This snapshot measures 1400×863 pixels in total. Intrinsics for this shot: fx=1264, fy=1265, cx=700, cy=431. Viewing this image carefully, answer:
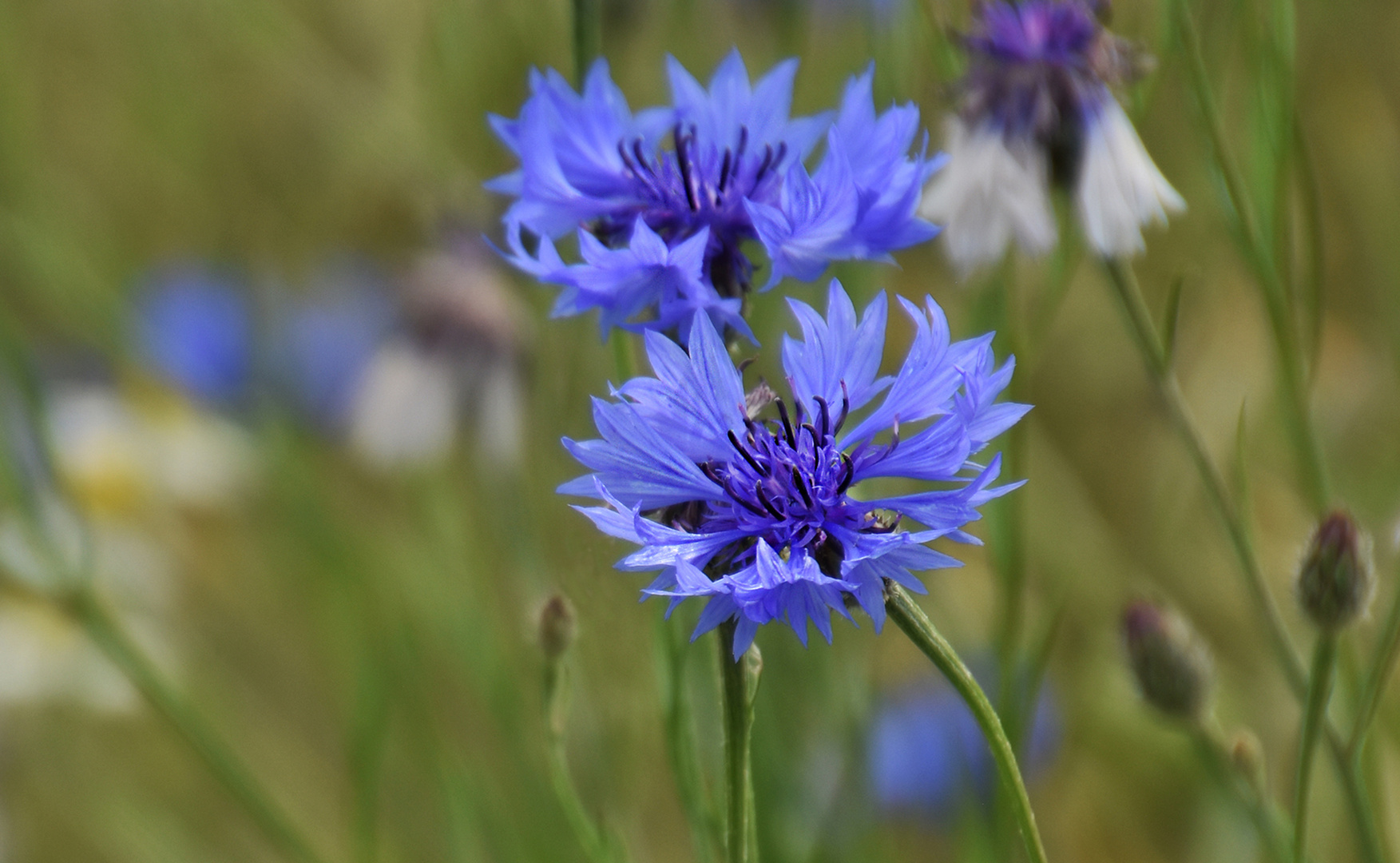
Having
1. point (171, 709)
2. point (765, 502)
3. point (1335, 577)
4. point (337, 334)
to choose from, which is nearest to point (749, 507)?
point (765, 502)

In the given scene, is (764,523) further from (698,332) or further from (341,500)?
(341,500)

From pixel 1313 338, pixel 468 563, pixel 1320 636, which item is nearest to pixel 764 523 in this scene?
pixel 1320 636

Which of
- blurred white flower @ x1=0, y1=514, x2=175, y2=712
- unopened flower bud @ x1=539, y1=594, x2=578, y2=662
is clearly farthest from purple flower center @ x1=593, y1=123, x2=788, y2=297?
blurred white flower @ x1=0, y1=514, x2=175, y2=712

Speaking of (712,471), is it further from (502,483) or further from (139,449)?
(139,449)

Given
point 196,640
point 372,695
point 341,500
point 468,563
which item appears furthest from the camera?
point 341,500

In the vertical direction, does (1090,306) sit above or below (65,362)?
below

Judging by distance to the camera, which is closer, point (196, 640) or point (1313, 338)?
point (1313, 338)

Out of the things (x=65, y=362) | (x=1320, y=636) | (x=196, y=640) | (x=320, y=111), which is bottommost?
(x=1320, y=636)
